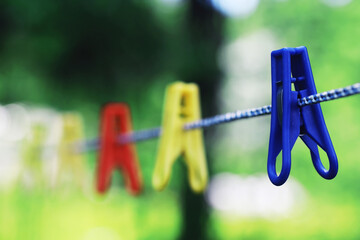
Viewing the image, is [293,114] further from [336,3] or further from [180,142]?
[336,3]

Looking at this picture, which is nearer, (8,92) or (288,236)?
(8,92)

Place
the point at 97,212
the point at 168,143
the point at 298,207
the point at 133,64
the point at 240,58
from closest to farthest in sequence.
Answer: the point at 168,143, the point at 133,64, the point at 240,58, the point at 298,207, the point at 97,212

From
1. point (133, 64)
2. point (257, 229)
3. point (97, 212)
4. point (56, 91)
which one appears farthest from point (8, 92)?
point (257, 229)

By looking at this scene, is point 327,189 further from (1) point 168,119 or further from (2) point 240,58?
(1) point 168,119

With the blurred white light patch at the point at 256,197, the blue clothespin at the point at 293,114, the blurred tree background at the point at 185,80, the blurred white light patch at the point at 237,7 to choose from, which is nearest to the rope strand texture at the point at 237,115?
the blue clothespin at the point at 293,114

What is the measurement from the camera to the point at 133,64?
2.88 meters

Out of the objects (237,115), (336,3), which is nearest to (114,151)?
(237,115)

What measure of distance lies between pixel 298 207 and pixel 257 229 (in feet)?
1.46

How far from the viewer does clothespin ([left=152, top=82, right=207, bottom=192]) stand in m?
0.98

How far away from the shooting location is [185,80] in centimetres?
262

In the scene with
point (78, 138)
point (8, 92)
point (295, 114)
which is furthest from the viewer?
point (8, 92)

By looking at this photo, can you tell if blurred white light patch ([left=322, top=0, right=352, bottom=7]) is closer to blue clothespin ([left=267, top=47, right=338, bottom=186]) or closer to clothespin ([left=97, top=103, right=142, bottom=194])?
clothespin ([left=97, top=103, right=142, bottom=194])

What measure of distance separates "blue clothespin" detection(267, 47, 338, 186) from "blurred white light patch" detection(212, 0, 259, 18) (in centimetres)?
218

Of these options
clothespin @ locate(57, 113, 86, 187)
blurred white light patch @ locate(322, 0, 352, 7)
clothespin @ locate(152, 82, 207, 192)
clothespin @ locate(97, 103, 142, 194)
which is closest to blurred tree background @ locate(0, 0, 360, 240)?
blurred white light patch @ locate(322, 0, 352, 7)
